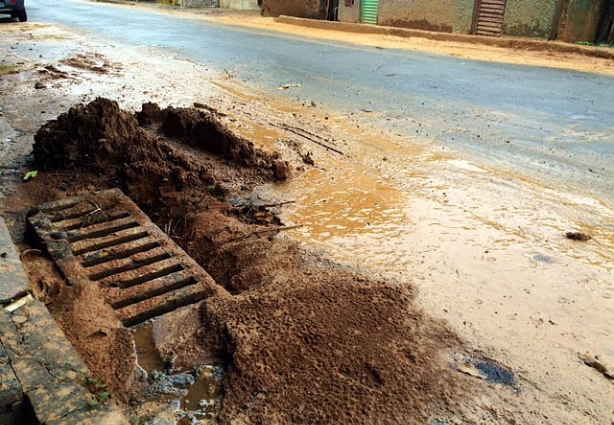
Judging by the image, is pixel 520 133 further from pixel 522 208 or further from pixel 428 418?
pixel 428 418

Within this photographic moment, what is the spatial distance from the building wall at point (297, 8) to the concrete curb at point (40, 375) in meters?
17.1

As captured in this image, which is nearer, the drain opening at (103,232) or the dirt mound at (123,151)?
the drain opening at (103,232)

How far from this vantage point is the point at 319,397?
6.14 ft

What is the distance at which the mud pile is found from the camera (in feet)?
6.16

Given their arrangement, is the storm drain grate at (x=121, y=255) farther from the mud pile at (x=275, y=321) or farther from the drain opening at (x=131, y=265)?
the mud pile at (x=275, y=321)

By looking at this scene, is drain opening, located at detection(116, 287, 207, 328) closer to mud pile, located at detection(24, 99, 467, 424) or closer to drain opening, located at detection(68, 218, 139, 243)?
mud pile, located at detection(24, 99, 467, 424)

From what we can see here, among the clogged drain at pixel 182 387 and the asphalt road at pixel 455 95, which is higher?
the asphalt road at pixel 455 95

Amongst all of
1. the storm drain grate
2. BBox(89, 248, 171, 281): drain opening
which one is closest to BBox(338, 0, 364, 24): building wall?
the storm drain grate

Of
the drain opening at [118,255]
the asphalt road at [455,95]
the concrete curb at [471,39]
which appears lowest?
the drain opening at [118,255]

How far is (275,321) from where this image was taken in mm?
2250

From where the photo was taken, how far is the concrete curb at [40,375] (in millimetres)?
1689

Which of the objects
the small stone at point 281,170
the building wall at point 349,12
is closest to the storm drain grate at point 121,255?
the small stone at point 281,170

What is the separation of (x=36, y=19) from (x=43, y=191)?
15.3m

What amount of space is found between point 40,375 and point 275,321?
921 millimetres
